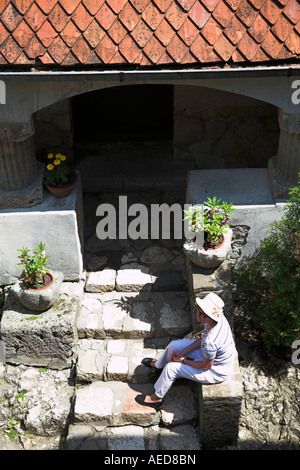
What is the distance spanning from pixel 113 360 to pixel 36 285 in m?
1.11

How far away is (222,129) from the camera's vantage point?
291 inches

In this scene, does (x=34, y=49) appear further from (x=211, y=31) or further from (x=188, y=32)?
(x=211, y=31)

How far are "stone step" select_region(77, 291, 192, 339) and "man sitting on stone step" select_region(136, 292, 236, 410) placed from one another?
48cm

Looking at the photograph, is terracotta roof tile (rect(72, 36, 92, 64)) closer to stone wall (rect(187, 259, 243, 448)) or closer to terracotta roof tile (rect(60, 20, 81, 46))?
terracotta roof tile (rect(60, 20, 81, 46))

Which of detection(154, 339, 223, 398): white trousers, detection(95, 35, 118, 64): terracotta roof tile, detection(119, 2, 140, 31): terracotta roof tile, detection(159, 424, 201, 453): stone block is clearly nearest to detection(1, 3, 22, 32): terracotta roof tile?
detection(95, 35, 118, 64): terracotta roof tile

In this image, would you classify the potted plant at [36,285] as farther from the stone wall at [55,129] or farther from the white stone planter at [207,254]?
the stone wall at [55,129]

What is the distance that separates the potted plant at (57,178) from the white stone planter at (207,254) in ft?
4.73

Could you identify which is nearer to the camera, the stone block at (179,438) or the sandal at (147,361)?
the stone block at (179,438)

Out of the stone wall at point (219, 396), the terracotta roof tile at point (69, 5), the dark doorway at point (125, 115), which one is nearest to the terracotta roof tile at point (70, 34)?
the terracotta roof tile at point (69, 5)

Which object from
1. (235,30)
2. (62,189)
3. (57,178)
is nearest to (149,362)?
(62,189)

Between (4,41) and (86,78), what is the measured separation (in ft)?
2.65

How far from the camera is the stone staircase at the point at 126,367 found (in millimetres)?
5348

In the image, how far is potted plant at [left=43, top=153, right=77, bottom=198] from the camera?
589 cm
